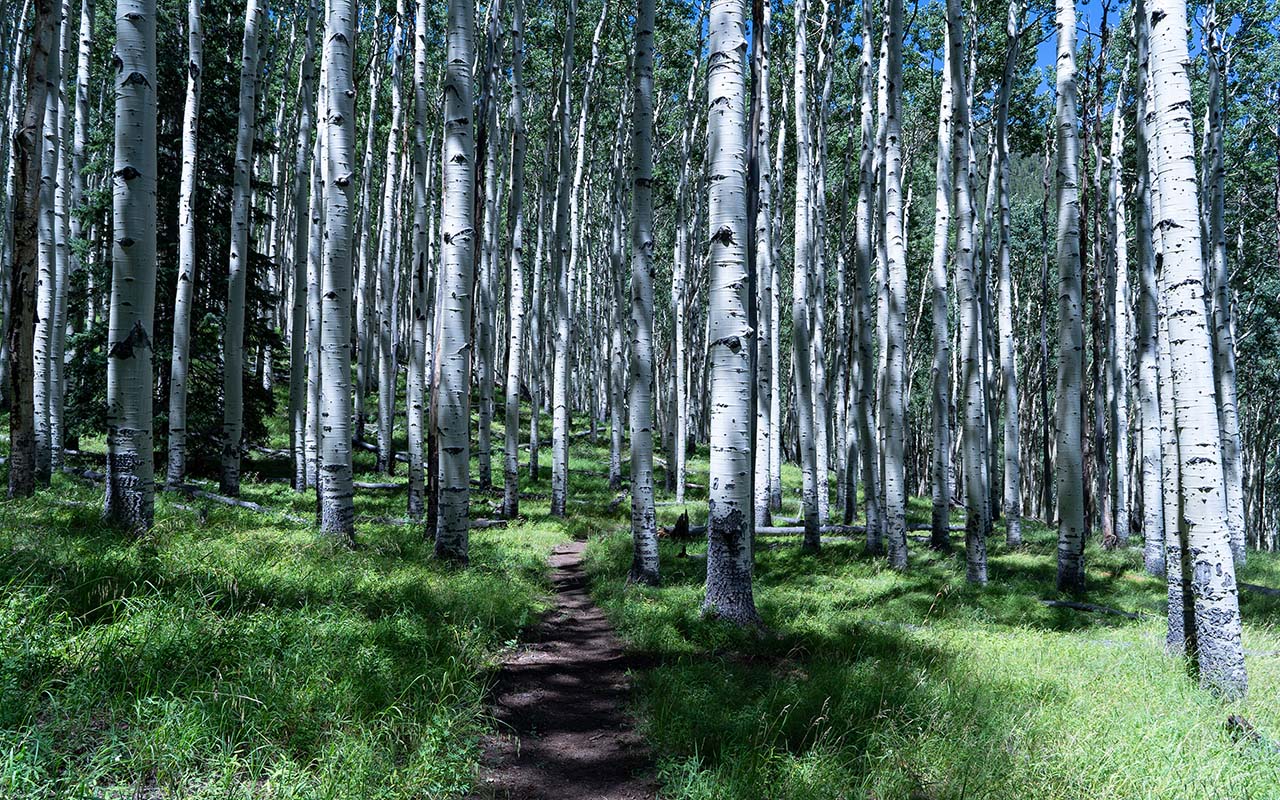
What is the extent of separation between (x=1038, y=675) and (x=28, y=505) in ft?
32.6

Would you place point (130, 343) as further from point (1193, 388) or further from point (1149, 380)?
point (1149, 380)

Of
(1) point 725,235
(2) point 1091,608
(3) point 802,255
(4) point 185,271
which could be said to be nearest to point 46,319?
(4) point 185,271

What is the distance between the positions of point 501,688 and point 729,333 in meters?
3.41

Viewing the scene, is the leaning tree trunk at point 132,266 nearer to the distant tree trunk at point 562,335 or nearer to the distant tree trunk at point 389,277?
the distant tree trunk at point 389,277

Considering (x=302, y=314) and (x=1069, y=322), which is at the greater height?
(x=302, y=314)

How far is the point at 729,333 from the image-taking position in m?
5.96

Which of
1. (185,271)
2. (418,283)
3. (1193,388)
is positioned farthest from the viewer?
(185,271)

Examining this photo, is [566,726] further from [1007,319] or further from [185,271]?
[1007,319]

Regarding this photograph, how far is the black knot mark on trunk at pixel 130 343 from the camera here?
6094mm

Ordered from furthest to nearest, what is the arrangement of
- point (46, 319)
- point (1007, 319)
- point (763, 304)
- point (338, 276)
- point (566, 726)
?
1. point (1007, 319)
2. point (763, 304)
3. point (46, 319)
4. point (338, 276)
5. point (566, 726)

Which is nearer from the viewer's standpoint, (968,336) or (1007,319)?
(968,336)

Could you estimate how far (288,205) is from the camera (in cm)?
2761

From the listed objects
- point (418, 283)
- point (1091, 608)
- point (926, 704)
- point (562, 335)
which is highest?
point (418, 283)

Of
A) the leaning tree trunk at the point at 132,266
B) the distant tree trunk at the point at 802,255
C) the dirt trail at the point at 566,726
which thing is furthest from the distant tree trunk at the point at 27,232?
the distant tree trunk at the point at 802,255
